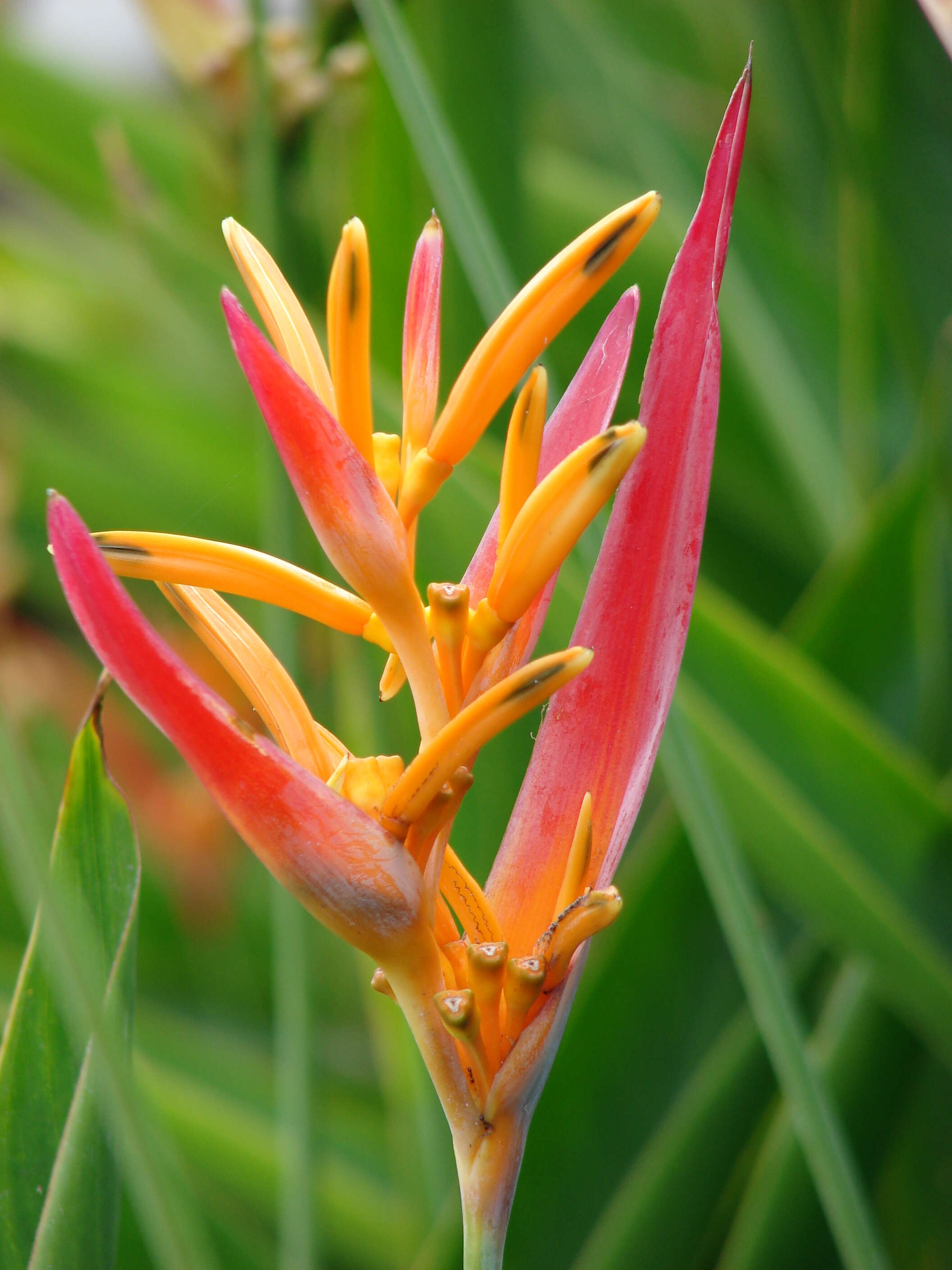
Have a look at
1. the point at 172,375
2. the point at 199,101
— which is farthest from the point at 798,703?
the point at 172,375

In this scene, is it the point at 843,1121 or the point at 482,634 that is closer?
the point at 482,634

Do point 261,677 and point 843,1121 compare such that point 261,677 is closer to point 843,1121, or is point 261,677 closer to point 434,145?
point 434,145

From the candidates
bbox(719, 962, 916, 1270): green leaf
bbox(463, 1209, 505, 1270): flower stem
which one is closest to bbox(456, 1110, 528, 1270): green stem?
bbox(463, 1209, 505, 1270): flower stem

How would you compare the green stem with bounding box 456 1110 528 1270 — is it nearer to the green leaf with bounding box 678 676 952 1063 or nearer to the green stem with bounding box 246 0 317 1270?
the green stem with bounding box 246 0 317 1270

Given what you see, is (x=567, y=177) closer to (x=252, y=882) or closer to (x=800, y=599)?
(x=800, y=599)

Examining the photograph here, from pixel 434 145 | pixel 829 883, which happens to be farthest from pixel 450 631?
pixel 829 883

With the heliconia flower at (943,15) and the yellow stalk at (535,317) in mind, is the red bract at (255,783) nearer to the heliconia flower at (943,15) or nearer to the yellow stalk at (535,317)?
Result: the yellow stalk at (535,317)

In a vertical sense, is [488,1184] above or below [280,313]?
below
